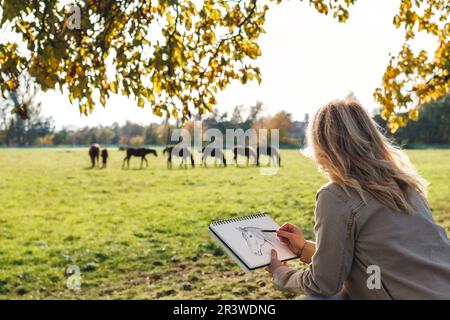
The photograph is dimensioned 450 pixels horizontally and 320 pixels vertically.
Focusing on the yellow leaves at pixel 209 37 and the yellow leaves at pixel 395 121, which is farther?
the yellow leaves at pixel 395 121

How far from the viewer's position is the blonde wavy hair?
7.88 feet

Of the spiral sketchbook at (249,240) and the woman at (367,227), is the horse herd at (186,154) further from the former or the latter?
the woman at (367,227)

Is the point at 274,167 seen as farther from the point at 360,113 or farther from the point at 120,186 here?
the point at 360,113

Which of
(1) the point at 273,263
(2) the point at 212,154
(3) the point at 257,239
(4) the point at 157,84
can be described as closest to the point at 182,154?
(2) the point at 212,154

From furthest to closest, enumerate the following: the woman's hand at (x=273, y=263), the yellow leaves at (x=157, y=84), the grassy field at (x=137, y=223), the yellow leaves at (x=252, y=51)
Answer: the grassy field at (x=137, y=223), the yellow leaves at (x=252, y=51), the yellow leaves at (x=157, y=84), the woman's hand at (x=273, y=263)

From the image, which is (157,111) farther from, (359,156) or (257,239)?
(359,156)

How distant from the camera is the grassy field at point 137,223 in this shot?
26.2ft

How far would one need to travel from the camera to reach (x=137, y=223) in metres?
13.5

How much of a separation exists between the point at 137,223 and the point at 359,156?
11.6 m

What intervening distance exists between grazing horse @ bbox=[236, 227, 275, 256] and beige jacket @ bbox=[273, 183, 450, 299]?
1.59 ft

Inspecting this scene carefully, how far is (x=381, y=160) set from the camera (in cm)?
249

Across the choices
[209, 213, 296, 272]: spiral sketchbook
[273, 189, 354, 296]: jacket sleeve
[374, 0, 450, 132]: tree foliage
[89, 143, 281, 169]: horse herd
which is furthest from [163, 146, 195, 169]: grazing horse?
[273, 189, 354, 296]: jacket sleeve

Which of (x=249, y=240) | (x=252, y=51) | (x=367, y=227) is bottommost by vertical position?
(x=249, y=240)

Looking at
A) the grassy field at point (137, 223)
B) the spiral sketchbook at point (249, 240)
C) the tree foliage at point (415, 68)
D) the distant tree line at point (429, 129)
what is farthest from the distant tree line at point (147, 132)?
the spiral sketchbook at point (249, 240)
